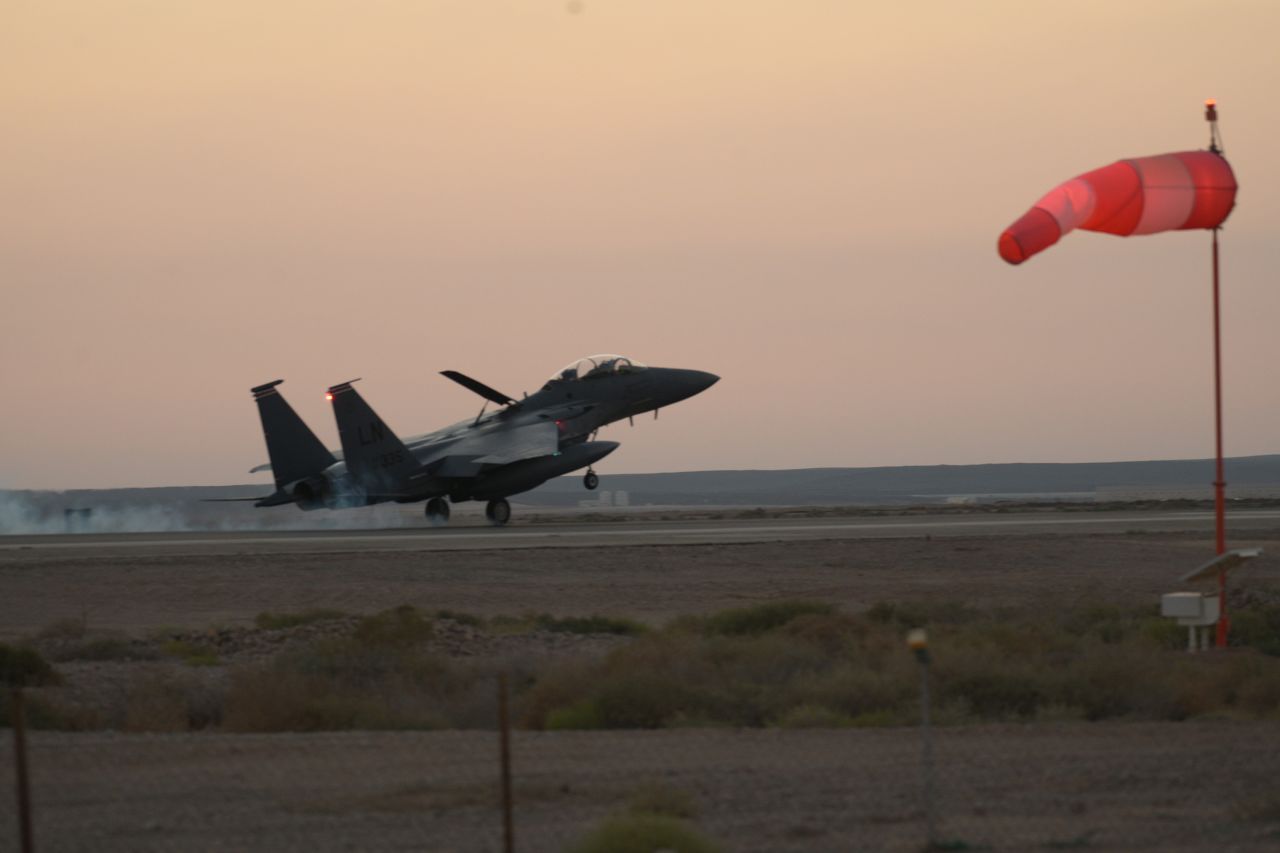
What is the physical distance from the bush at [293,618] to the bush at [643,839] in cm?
1902

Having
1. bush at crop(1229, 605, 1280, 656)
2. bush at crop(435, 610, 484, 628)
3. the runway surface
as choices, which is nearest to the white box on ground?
bush at crop(1229, 605, 1280, 656)

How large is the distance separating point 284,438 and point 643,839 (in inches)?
1666

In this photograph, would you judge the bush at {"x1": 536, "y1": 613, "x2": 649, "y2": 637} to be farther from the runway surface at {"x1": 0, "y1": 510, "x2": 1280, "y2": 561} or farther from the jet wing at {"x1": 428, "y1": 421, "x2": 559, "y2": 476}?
the jet wing at {"x1": 428, "y1": 421, "x2": 559, "y2": 476}

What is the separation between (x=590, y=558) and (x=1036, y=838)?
30388mm

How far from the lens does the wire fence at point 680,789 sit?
10914 mm

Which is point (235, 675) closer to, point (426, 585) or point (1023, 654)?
point (1023, 654)

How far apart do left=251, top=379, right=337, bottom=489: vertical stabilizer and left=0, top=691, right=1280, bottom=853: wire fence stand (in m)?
35.2

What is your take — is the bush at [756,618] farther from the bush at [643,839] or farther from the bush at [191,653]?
the bush at [643,839]

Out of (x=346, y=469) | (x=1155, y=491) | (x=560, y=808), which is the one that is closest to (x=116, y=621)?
(x=346, y=469)

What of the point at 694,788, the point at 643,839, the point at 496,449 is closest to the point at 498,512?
the point at 496,449

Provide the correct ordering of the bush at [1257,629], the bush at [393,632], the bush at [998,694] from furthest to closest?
the bush at [1257,629], the bush at [393,632], the bush at [998,694]

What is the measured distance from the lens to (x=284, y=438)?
5041 centimetres

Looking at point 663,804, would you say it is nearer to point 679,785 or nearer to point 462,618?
point 679,785

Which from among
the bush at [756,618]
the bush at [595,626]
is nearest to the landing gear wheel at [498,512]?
the bush at [595,626]
